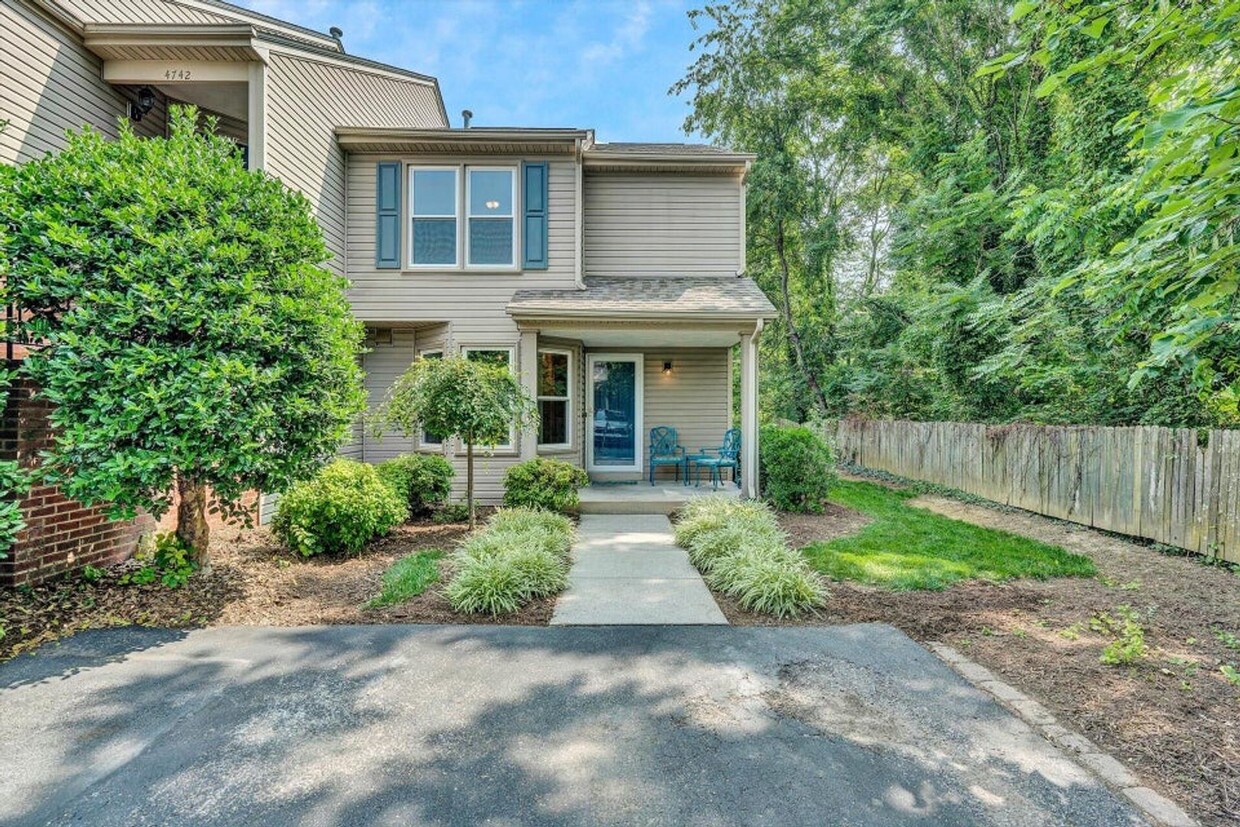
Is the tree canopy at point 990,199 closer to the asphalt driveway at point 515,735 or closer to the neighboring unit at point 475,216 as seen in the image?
the asphalt driveway at point 515,735

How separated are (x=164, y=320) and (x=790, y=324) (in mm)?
17847

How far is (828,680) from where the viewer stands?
3326 millimetres

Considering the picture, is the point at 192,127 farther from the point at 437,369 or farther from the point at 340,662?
the point at 340,662

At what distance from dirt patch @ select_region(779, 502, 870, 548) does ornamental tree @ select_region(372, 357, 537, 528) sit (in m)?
3.79

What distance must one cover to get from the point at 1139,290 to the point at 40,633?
283 inches

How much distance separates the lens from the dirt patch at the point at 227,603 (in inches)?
155

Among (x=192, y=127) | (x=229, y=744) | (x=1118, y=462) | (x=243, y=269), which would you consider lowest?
(x=229, y=744)

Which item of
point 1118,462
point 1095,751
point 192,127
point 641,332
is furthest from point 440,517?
point 1118,462

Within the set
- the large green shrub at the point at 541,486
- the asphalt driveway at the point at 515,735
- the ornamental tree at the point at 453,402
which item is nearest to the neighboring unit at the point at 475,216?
the large green shrub at the point at 541,486

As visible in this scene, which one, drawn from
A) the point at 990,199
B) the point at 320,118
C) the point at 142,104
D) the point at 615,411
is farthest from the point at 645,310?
the point at 990,199

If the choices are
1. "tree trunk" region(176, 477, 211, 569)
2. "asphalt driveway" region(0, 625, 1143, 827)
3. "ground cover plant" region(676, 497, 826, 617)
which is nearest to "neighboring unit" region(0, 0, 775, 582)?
"ground cover plant" region(676, 497, 826, 617)

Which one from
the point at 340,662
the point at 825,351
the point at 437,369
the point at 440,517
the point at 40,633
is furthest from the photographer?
the point at 825,351

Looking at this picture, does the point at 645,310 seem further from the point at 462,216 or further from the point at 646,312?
the point at 462,216

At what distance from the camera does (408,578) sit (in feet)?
16.4
